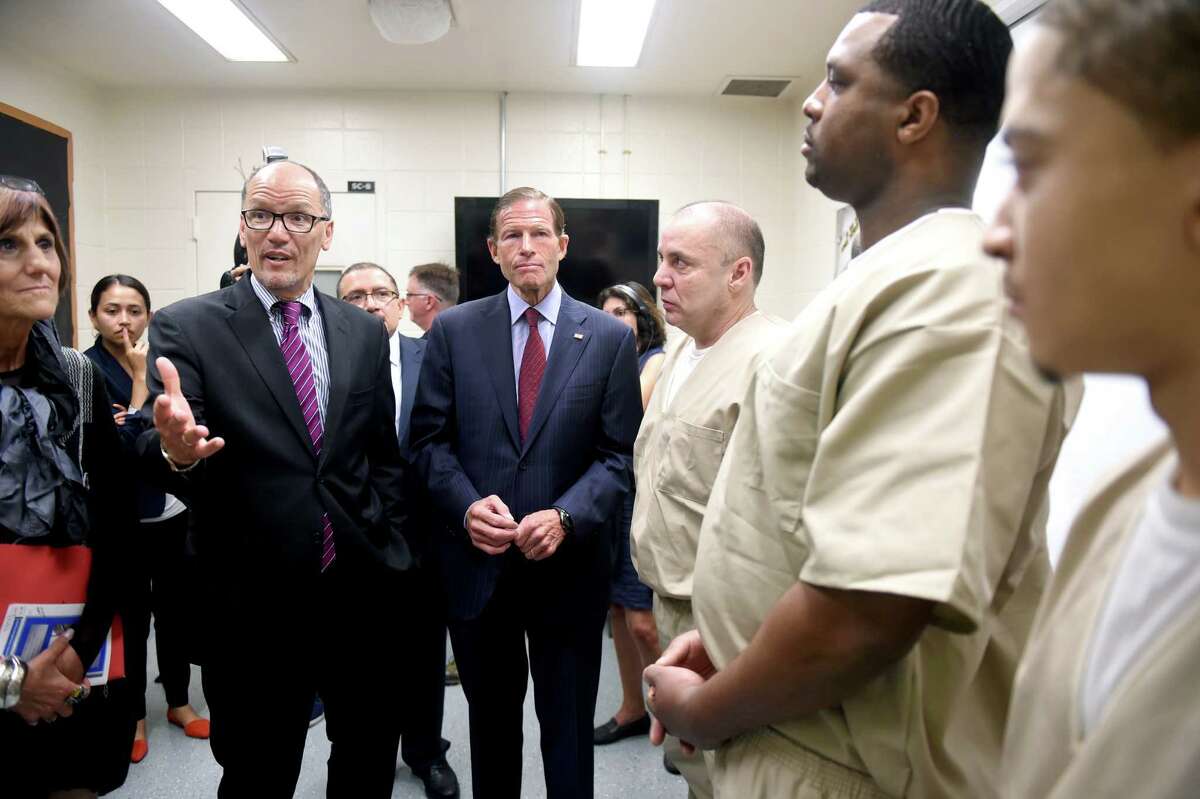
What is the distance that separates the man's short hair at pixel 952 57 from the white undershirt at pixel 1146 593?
18.1 inches

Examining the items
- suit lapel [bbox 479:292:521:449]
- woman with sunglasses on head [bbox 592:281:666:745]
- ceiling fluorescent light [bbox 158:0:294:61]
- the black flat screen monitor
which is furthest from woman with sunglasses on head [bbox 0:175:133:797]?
the black flat screen monitor

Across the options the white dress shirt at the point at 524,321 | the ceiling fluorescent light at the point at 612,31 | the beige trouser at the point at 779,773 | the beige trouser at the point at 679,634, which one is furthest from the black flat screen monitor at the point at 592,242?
the beige trouser at the point at 779,773

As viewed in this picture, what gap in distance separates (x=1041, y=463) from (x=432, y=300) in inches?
118

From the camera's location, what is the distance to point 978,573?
0.60 metres

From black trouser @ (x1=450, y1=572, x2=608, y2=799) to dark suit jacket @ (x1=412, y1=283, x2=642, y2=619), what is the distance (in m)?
0.05

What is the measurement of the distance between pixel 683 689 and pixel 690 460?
0.82m

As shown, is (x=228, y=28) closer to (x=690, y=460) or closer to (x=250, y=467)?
(x=250, y=467)

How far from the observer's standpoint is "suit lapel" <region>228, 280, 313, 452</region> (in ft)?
5.09

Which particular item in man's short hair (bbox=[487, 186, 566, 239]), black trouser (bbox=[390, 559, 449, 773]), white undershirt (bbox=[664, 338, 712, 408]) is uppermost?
man's short hair (bbox=[487, 186, 566, 239])

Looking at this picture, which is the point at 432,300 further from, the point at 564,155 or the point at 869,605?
the point at 869,605

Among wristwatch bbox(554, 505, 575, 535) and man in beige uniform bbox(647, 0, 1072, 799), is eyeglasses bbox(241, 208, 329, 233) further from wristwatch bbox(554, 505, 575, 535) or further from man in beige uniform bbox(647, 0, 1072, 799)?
man in beige uniform bbox(647, 0, 1072, 799)

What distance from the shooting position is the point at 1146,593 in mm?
469

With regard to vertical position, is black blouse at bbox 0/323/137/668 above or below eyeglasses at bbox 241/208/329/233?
below

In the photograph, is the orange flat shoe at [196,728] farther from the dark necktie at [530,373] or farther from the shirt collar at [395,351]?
the dark necktie at [530,373]
